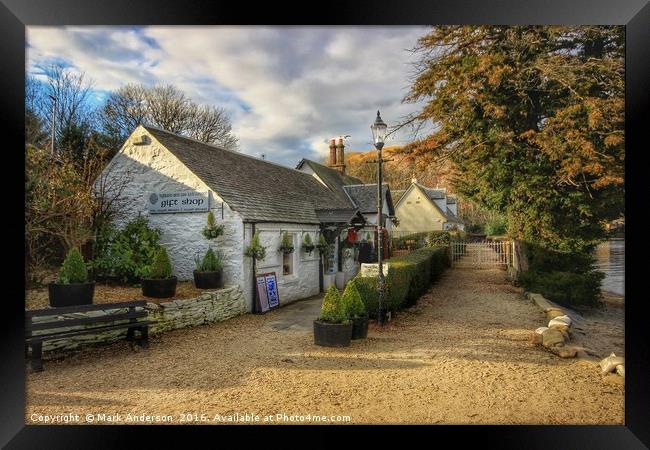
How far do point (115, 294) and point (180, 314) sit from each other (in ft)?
5.70

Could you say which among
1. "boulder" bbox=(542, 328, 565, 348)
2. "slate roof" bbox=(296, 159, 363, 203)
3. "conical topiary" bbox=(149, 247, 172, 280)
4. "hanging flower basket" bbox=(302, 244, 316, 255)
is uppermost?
"slate roof" bbox=(296, 159, 363, 203)

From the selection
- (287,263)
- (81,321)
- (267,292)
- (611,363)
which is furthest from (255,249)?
(611,363)

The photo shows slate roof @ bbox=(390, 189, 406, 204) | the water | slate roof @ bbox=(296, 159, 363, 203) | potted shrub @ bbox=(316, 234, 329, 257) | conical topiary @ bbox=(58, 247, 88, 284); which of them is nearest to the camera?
the water

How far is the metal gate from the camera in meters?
13.2

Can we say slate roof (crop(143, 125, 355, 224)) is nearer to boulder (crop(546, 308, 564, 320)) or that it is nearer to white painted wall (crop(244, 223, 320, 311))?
white painted wall (crop(244, 223, 320, 311))

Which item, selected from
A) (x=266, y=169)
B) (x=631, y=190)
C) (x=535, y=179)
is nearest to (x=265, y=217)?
(x=266, y=169)

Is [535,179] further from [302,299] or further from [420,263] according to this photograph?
[302,299]

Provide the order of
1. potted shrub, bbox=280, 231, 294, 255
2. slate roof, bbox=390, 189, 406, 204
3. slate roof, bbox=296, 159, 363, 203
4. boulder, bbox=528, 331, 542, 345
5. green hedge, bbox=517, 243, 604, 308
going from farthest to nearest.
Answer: slate roof, bbox=390, 189, 406, 204
slate roof, bbox=296, 159, 363, 203
potted shrub, bbox=280, 231, 294, 255
green hedge, bbox=517, 243, 604, 308
boulder, bbox=528, 331, 542, 345

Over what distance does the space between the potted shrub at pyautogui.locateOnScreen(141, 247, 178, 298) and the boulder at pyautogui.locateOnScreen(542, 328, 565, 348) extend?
696 centimetres

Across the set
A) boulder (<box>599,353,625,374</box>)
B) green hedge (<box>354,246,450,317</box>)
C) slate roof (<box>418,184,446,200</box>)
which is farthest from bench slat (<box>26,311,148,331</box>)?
slate roof (<box>418,184,446,200</box>)

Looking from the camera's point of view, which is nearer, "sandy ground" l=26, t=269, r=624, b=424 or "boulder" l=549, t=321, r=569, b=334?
"sandy ground" l=26, t=269, r=624, b=424

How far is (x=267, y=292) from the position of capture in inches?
338

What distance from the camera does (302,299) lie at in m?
10.1
